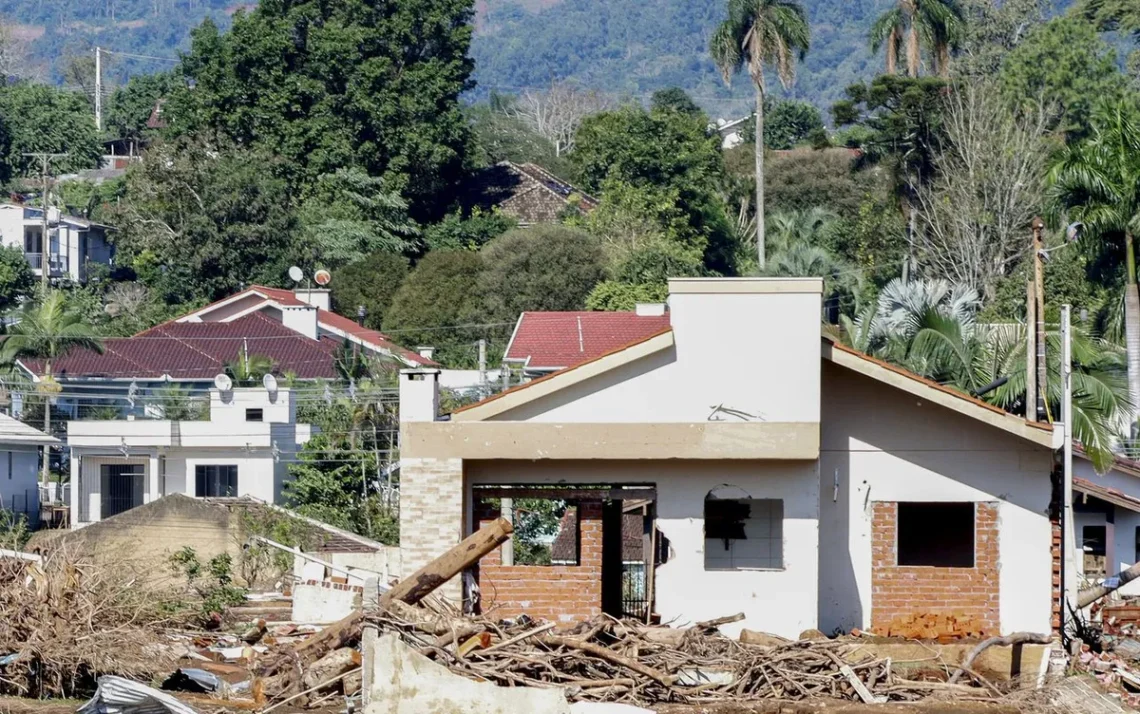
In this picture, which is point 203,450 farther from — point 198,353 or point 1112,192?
point 1112,192

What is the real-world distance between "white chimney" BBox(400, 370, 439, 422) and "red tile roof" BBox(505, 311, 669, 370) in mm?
24794

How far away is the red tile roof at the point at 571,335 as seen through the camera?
165 ft

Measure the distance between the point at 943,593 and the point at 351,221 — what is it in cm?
4880

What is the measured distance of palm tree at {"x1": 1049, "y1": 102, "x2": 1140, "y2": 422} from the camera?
44469 millimetres

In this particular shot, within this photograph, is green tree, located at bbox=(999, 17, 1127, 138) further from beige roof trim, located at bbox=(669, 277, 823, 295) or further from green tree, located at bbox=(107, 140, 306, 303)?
beige roof trim, located at bbox=(669, 277, 823, 295)

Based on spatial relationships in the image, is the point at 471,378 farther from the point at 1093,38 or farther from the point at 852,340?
the point at 1093,38

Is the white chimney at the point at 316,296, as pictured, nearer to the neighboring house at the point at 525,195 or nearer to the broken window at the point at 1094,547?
the neighboring house at the point at 525,195

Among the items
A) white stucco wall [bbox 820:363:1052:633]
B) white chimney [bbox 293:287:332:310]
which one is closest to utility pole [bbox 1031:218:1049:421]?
white stucco wall [bbox 820:363:1052:633]

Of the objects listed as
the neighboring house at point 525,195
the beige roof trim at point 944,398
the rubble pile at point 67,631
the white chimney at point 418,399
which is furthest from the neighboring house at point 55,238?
the rubble pile at point 67,631

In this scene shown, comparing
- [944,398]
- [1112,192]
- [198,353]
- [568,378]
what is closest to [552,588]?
[568,378]

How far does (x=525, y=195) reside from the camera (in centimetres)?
8175

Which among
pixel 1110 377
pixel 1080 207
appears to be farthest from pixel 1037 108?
pixel 1110 377

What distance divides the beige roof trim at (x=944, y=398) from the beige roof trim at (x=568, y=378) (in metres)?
2.34

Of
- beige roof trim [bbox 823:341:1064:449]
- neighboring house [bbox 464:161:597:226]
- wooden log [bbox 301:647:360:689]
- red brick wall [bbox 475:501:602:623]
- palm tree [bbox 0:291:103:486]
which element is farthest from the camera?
neighboring house [bbox 464:161:597:226]
